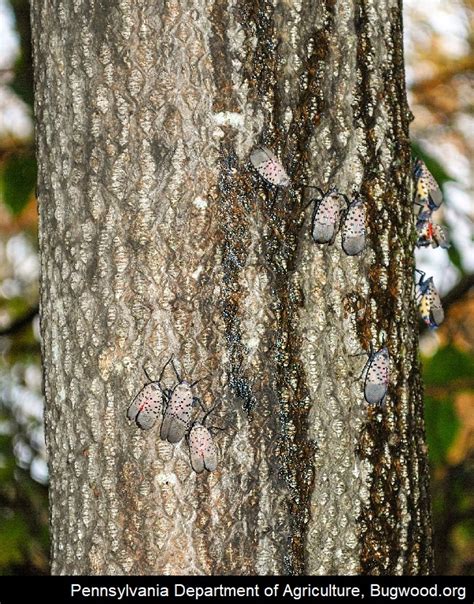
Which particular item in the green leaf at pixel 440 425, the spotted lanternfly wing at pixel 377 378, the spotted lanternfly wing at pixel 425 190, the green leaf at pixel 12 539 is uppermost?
the spotted lanternfly wing at pixel 425 190

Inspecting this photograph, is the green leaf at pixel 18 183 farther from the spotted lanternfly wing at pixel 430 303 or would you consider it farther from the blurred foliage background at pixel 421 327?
the spotted lanternfly wing at pixel 430 303

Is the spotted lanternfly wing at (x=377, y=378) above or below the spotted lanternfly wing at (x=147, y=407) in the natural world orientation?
above

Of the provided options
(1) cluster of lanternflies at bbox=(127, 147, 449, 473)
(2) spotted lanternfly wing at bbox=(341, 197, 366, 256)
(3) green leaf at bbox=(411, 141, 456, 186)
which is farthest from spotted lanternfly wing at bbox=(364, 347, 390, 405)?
(3) green leaf at bbox=(411, 141, 456, 186)

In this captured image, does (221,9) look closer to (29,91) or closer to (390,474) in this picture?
(390,474)

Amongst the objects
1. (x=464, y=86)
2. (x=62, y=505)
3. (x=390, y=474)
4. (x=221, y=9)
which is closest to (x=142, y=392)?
(x=62, y=505)

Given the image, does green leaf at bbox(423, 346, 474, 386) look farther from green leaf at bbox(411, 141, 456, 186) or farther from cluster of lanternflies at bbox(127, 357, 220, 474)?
cluster of lanternflies at bbox(127, 357, 220, 474)

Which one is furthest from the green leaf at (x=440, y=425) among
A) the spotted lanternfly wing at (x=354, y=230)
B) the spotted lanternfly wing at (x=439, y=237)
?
the spotted lanternfly wing at (x=354, y=230)

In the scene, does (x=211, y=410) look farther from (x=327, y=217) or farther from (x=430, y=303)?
(x=430, y=303)
